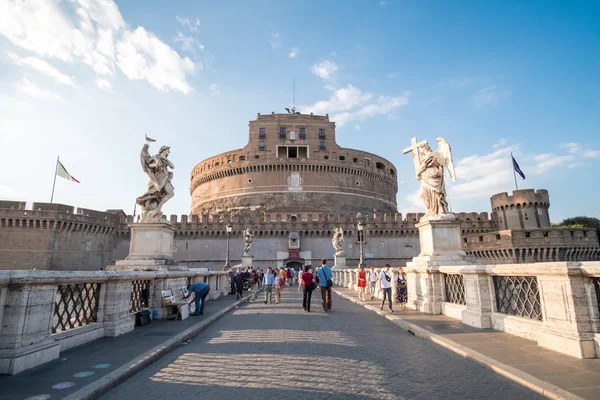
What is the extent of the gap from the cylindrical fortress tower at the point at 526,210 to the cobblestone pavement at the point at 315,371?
43.0m

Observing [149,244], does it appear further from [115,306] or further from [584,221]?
[584,221]

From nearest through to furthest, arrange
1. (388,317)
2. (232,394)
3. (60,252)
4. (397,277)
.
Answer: (232,394) → (388,317) → (397,277) → (60,252)

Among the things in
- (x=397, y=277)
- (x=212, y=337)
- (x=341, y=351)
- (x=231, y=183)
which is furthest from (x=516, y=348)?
(x=231, y=183)

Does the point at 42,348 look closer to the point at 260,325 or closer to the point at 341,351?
the point at 341,351

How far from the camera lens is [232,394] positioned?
3.49 metres

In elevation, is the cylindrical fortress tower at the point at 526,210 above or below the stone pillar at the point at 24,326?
above

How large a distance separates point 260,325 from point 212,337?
153cm

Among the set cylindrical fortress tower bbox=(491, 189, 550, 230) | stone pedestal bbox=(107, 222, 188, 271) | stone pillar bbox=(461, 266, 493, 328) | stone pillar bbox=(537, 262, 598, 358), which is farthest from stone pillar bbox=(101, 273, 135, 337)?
cylindrical fortress tower bbox=(491, 189, 550, 230)

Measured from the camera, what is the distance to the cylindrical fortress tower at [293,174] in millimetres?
52625

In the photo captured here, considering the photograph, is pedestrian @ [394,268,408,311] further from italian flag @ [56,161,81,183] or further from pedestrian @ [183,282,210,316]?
italian flag @ [56,161,81,183]

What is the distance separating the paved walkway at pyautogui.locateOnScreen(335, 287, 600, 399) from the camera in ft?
11.2

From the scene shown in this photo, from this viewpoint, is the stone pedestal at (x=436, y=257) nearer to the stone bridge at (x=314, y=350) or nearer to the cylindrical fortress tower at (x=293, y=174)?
the stone bridge at (x=314, y=350)

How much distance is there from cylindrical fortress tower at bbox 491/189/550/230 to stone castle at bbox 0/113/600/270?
0.34 feet

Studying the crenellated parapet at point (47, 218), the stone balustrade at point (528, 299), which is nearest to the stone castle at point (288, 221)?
the crenellated parapet at point (47, 218)
